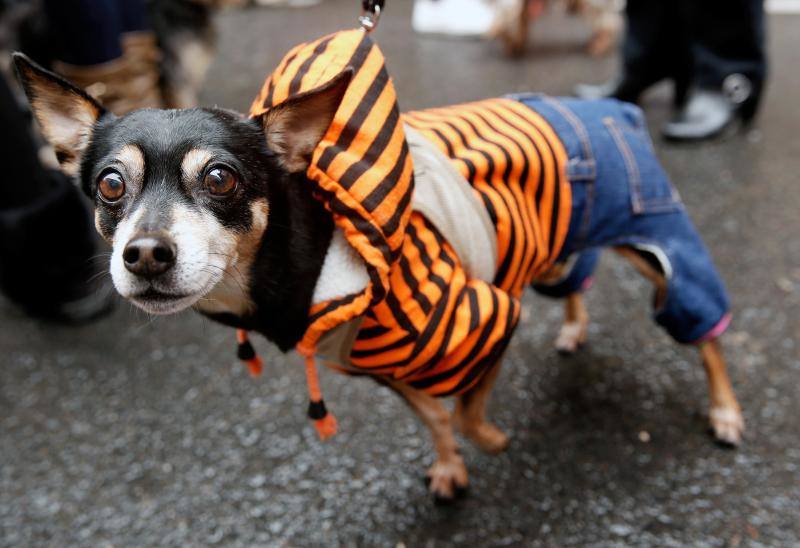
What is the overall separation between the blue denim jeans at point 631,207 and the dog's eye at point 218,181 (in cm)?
67

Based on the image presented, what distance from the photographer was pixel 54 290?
2256 millimetres

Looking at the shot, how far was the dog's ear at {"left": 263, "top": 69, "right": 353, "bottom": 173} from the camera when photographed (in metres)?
1.01

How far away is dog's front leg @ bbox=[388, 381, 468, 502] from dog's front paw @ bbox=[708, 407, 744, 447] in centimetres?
59

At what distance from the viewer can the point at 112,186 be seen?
1058 mm

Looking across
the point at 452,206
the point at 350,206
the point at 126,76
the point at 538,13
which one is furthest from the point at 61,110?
the point at 538,13

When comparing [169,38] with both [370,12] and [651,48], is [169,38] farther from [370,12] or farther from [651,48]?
[370,12]

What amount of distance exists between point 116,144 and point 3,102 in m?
1.27

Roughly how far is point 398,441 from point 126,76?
2.01 m

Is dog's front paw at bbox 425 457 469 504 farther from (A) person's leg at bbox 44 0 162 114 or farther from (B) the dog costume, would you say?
(A) person's leg at bbox 44 0 162 114

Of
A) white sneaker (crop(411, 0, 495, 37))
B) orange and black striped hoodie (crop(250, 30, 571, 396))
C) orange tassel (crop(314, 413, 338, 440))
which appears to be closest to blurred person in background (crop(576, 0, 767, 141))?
white sneaker (crop(411, 0, 495, 37))

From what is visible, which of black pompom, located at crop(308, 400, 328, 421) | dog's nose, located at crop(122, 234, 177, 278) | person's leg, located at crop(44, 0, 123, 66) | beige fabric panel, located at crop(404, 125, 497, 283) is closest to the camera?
dog's nose, located at crop(122, 234, 177, 278)

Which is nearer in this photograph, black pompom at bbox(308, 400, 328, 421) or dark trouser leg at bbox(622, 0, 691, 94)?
black pompom at bbox(308, 400, 328, 421)

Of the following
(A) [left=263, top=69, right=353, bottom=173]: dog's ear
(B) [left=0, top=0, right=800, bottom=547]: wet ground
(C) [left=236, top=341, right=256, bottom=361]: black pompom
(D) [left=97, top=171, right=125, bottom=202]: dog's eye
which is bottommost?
(B) [left=0, top=0, right=800, bottom=547]: wet ground

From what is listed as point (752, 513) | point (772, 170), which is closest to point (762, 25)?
point (772, 170)
